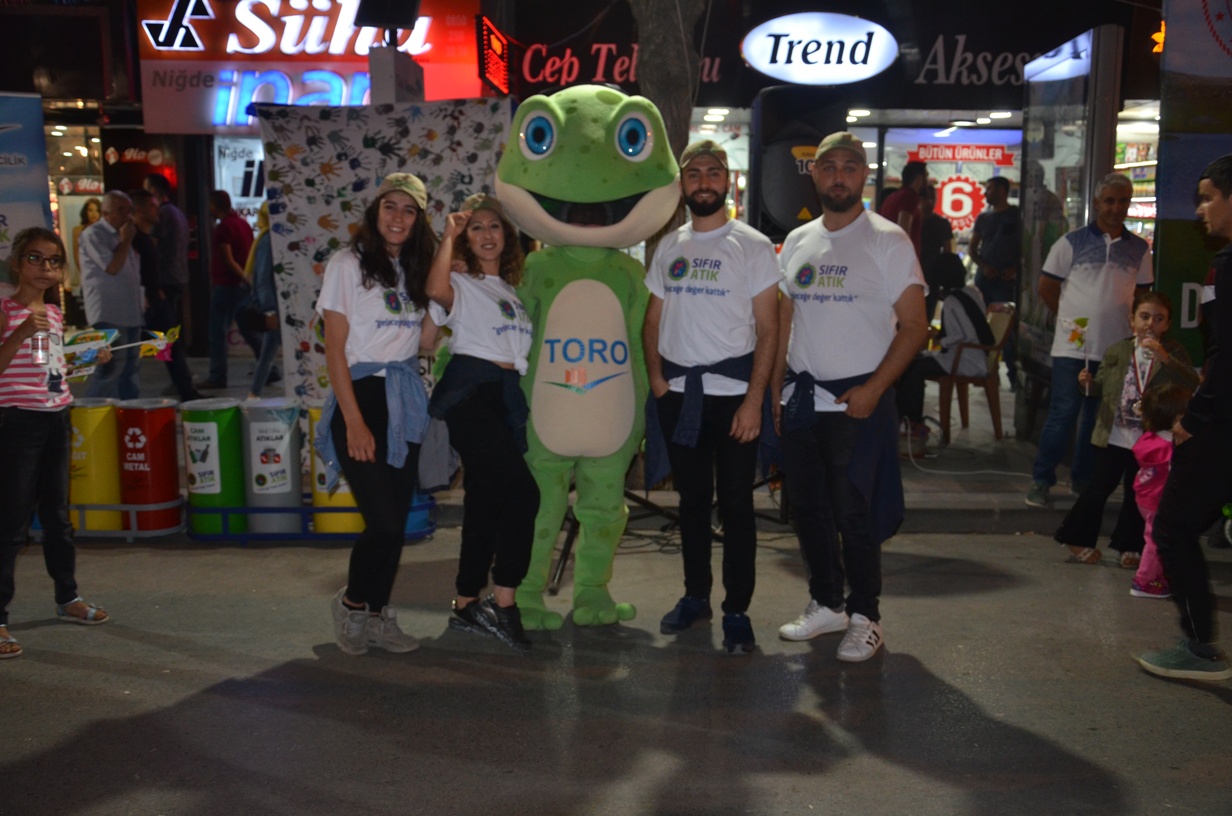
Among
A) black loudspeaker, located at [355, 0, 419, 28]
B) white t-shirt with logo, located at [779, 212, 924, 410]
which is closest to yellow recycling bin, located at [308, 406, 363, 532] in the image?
black loudspeaker, located at [355, 0, 419, 28]

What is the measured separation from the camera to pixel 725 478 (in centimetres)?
485

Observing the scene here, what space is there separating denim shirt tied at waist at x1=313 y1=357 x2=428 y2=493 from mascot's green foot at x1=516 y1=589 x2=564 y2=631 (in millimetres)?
883

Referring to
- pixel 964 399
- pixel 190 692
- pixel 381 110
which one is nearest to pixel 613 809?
pixel 190 692

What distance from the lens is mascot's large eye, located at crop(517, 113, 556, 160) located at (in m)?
4.84

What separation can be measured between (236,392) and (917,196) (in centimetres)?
626

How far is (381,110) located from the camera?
23.4 ft

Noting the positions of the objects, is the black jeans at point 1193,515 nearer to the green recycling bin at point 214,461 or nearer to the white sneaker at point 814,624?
the white sneaker at point 814,624

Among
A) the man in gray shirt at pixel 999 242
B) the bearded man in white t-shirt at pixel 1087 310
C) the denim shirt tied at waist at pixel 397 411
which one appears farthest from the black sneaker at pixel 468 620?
the man in gray shirt at pixel 999 242

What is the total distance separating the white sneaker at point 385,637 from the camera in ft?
15.9

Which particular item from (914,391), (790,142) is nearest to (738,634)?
(790,142)

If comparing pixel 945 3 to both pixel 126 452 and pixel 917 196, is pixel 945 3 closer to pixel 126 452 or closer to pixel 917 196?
pixel 917 196

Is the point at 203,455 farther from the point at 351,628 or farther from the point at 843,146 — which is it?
the point at 843,146

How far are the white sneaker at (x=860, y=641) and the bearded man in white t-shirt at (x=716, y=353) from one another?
38 centimetres

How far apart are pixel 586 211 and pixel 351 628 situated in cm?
192
